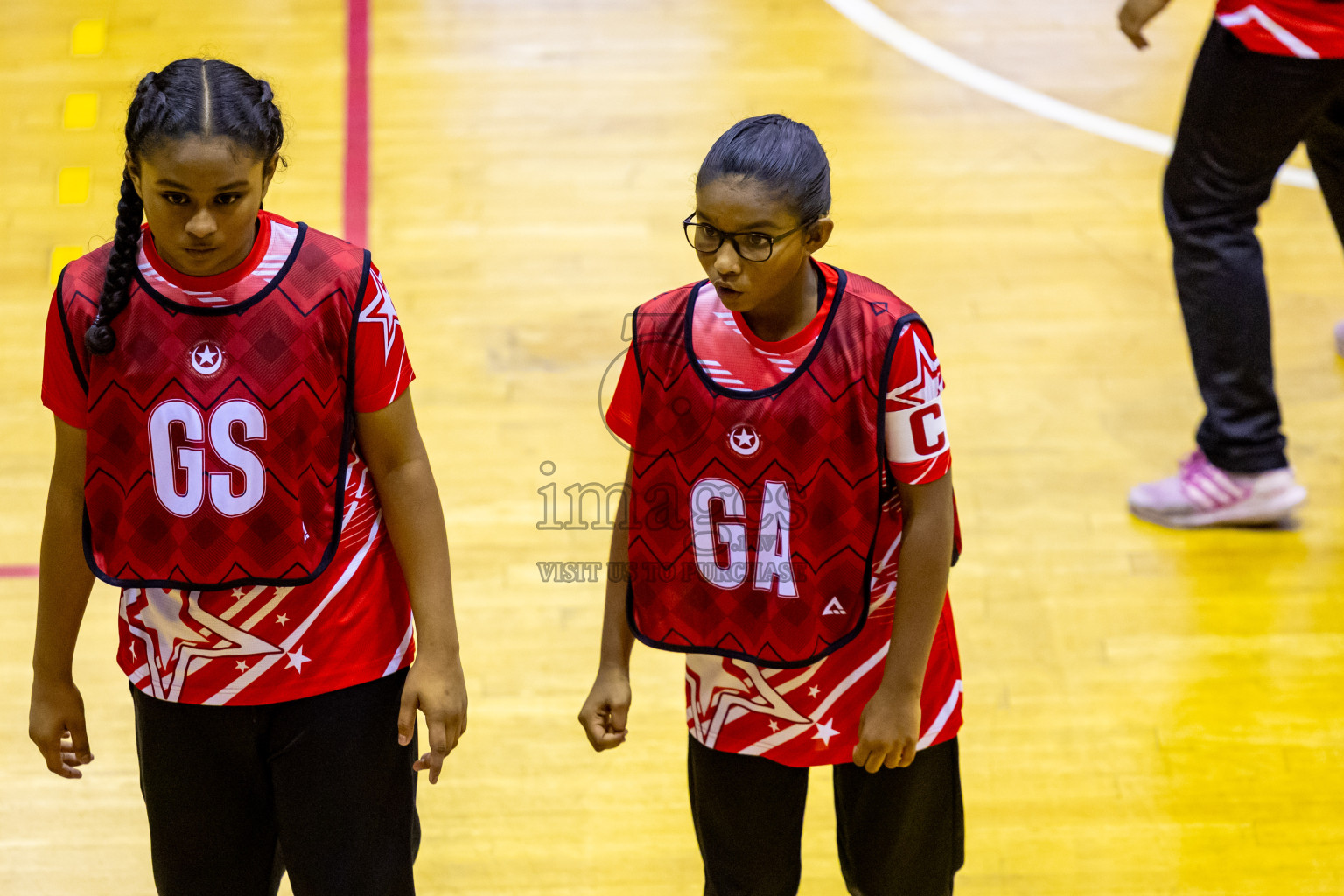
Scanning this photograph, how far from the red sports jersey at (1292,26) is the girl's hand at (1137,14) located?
19 centimetres

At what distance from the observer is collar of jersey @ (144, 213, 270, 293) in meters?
1.64

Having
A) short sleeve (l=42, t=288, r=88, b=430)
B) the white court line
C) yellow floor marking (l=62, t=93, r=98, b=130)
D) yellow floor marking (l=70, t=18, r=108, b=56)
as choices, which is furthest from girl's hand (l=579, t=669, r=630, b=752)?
yellow floor marking (l=70, t=18, r=108, b=56)

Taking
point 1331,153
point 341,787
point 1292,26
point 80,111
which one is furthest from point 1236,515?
point 80,111

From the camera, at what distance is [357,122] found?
461cm

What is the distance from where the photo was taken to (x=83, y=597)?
179 centimetres

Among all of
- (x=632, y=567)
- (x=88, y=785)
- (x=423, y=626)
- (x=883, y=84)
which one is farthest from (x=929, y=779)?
(x=883, y=84)

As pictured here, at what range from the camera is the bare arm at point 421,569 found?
1749mm

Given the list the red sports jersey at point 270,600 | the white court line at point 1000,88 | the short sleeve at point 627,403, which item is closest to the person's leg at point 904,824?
the short sleeve at point 627,403

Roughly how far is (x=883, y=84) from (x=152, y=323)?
3.61m

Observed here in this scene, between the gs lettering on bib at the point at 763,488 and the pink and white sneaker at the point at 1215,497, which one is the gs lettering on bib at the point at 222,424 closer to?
the gs lettering on bib at the point at 763,488

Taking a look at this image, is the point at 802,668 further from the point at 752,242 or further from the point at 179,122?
the point at 179,122

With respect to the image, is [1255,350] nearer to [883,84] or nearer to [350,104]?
[883,84]

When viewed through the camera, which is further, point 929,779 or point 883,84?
point 883,84

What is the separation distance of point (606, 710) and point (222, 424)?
0.57 meters
